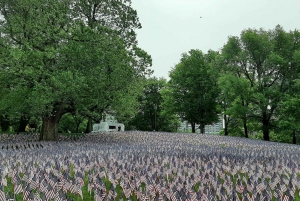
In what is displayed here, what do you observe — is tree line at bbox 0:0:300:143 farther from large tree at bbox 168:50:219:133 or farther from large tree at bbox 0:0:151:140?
large tree at bbox 168:50:219:133

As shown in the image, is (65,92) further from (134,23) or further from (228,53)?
(228,53)

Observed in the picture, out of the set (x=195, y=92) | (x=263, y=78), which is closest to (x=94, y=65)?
(x=263, y=78)

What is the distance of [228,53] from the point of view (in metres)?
33.6

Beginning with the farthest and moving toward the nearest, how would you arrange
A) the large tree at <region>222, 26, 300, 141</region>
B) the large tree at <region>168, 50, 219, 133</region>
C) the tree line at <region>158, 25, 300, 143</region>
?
the large tree at <region>168, 50, 219, 133</region> < the large tree at <region>222, 26, 300, 141</region> < the tree line at <region>158, 25, 300, 143</region>

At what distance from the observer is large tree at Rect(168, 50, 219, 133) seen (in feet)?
135

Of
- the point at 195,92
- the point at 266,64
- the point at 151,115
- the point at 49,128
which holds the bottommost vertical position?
the point at 49,128

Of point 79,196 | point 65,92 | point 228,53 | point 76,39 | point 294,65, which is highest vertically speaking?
point 228,53

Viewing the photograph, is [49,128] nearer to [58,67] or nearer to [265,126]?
[58,67]

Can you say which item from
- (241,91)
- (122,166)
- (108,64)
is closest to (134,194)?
(122,166)

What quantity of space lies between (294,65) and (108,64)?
22.4 m

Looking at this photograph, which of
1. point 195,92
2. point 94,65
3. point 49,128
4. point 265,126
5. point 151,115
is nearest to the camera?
point 94,65

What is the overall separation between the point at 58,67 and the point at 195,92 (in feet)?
94.9

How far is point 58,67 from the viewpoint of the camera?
15.7 metres

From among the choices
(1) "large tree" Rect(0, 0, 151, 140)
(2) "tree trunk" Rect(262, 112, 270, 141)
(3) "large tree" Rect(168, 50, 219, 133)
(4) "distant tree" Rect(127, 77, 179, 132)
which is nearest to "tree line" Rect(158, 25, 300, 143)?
(2) "tree trunk" Rect(262, 112, 270, 141)
